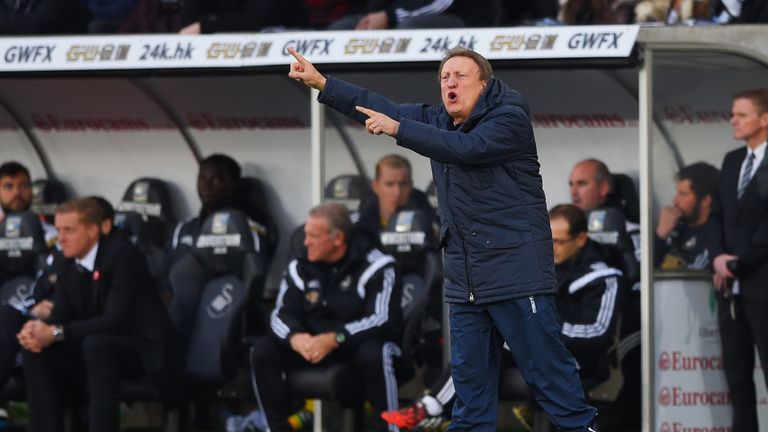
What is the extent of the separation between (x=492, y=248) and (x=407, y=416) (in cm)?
193

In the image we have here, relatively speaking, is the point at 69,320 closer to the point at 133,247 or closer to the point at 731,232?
the point at 133,247

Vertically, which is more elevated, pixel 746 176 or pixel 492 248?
pixel 746 176

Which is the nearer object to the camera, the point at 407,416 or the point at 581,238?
the point at 407,416

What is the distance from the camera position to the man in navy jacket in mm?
5848

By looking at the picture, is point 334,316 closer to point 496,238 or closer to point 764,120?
point 764,120

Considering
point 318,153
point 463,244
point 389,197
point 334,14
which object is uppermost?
point 334,14

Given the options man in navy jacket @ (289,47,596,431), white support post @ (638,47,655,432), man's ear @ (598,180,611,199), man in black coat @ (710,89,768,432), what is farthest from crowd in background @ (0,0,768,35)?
man in navy jacket @ (289,47,596,431)

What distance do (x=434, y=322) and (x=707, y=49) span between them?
76.0 inches

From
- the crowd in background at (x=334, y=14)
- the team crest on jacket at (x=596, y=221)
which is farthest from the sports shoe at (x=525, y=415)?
the crowd in background at (x=334, y=14)

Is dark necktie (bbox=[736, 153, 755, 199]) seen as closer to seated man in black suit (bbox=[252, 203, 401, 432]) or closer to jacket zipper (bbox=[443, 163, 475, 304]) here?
seated man in black suit (bbox=[252, 203, 401, 432])

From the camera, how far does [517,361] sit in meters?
5.96

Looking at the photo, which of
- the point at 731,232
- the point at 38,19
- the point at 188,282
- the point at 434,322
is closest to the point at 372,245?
the point at 434,322

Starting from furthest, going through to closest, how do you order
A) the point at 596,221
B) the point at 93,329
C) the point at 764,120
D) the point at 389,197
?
the point at 389,197 → the point at 596,221 → the point at 93,329 → the point at 764,120

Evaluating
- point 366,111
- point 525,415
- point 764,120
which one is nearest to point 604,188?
point 764,120
